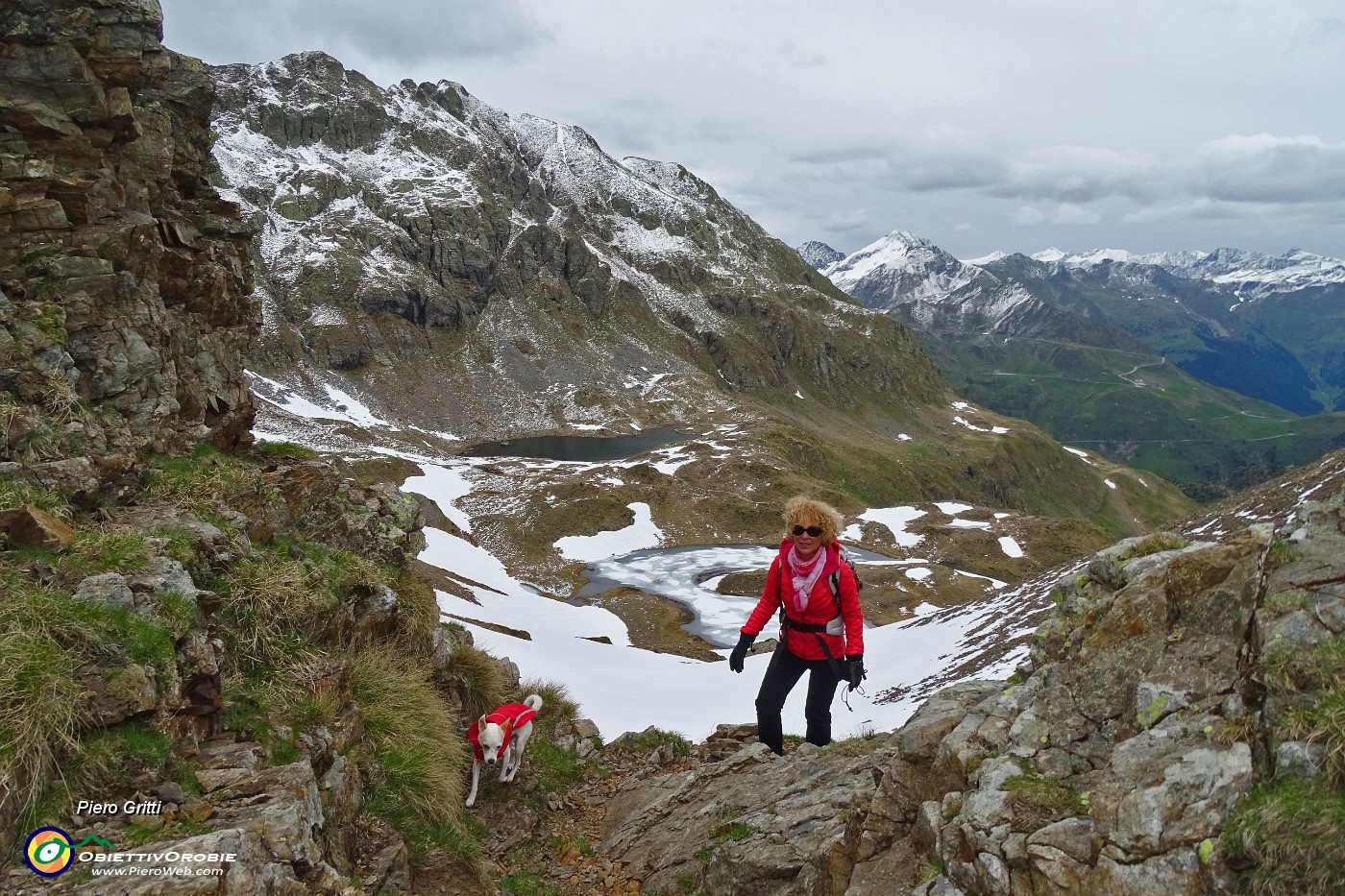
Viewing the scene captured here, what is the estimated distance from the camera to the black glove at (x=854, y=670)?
9.21 meters

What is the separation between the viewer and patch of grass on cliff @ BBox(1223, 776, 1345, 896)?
4.08m

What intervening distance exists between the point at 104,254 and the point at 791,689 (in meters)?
13.4

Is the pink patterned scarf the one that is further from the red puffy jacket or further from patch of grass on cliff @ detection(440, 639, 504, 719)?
patch of grass on cliff @ detection(440, 639, 504, 719)

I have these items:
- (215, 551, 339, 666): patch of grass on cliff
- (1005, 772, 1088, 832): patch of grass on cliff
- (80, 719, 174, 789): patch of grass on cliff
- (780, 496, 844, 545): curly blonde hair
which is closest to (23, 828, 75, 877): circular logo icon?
(80, 719, 174, 789): patch of grass on cliff

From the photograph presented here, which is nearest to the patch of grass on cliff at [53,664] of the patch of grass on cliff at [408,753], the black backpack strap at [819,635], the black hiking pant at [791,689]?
the patch of grass on cliff at [408,753]

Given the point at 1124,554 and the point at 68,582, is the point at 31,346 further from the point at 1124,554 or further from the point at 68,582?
the point at 1124,554

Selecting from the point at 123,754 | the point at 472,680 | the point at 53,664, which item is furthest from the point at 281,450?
the point at 123,754

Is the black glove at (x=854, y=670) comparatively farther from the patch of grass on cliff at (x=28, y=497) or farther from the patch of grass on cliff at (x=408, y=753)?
the patch of grass on cliff at (x=28, y=497)

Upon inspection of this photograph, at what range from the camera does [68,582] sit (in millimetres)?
6992

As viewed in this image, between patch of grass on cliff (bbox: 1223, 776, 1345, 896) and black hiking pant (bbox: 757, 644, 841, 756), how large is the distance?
558 centimetres

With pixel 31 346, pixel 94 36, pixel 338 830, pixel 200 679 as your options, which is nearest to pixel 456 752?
pixel 338 830

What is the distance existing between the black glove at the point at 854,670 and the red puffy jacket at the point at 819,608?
0.07 meters

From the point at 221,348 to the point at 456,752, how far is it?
36.8ft

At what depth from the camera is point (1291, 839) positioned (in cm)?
424
